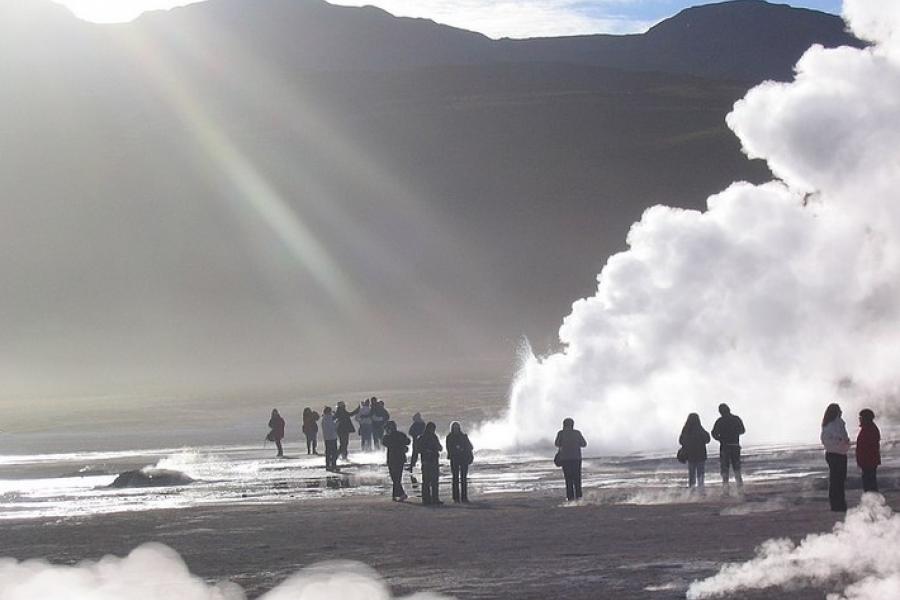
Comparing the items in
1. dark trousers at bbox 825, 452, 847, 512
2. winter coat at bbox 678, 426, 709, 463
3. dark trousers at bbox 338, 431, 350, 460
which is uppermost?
dark trousers at bbox 338, 431, 350, 460

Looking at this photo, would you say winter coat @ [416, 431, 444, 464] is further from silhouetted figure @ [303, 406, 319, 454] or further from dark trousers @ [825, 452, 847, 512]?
silhouetted figure @ [303, 406, 319, 454]

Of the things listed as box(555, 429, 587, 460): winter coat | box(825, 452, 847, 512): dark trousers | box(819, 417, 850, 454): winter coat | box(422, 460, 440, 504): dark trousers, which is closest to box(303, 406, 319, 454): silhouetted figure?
box(422, 460, 440, 504): dark trousers

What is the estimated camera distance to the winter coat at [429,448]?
34406 mm

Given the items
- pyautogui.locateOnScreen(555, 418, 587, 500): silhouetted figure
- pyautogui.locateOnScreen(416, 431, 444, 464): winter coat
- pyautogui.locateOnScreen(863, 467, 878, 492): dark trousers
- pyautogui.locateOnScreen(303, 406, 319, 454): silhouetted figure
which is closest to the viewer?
pyautogui.locateOnScreen(863, 467, 878, 492): dark trousers

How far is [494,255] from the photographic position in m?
183

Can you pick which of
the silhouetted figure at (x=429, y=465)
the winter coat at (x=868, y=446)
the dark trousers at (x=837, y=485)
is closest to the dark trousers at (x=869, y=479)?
the winter coat at (x=868, y=446)

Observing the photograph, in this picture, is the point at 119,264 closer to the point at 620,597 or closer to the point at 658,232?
the point at 658,232

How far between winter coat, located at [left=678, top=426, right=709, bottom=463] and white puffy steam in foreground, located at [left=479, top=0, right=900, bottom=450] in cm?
2433

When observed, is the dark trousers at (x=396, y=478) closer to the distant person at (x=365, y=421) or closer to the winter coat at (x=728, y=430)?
the winter coat at (x=728, y=430)

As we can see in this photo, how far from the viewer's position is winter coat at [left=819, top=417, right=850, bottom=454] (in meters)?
27.1

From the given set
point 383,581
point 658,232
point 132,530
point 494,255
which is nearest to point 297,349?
point 494,255

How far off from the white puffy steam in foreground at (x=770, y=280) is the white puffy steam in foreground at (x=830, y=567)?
34.5 meters

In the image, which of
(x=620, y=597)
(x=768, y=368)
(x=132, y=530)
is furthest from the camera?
(x=768, y=368)

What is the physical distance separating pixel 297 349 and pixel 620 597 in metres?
141
